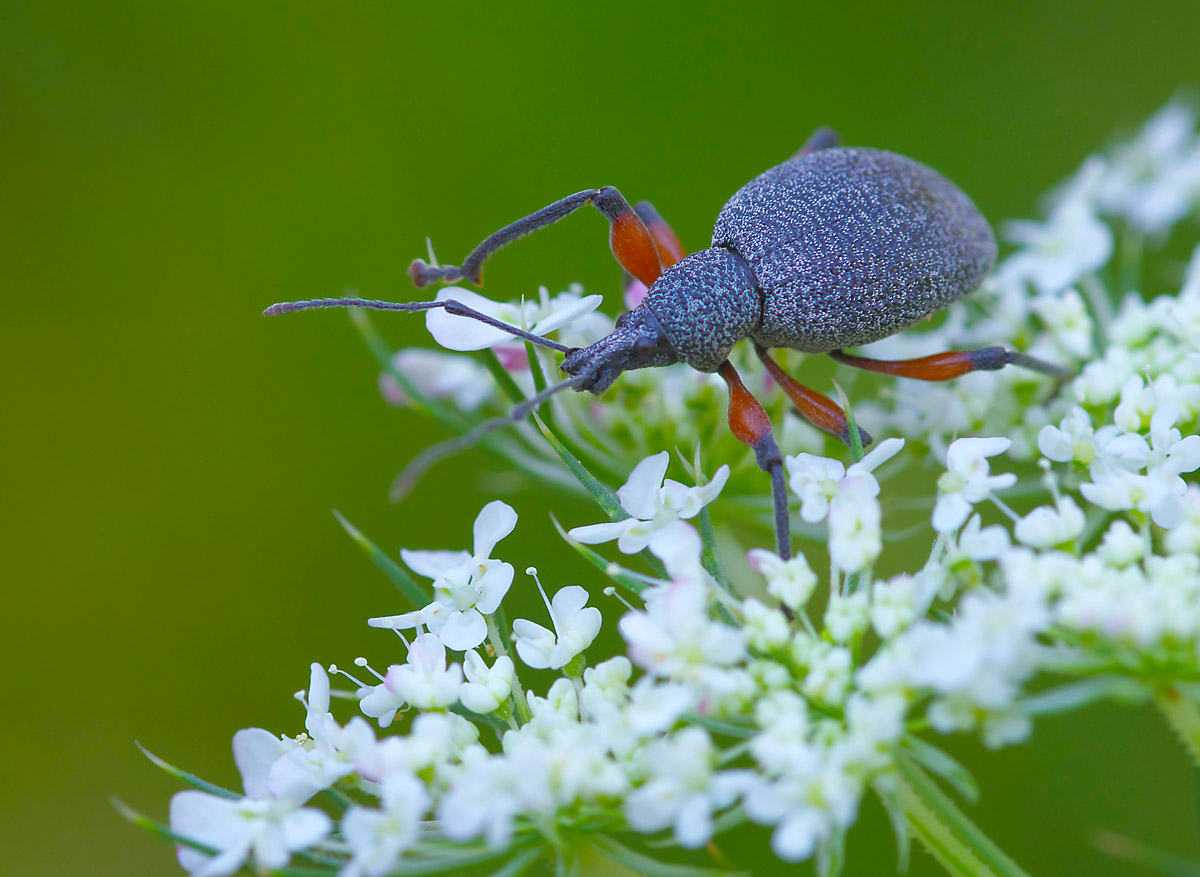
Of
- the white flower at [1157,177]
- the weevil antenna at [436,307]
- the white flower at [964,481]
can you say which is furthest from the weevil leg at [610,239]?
the white flower at [1157,177]

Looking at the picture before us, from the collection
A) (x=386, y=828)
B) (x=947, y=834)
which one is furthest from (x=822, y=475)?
(x=386, y=828)

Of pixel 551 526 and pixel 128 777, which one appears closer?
pixel 128 777

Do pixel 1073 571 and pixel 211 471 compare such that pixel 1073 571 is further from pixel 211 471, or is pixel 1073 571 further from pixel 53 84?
pixel 53 84

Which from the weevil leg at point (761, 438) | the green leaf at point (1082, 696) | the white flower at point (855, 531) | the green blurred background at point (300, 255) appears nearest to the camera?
the green leaf at point (1082, 696)

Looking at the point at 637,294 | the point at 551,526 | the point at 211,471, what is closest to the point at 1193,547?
the point at 637,294

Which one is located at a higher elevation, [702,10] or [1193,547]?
[702,10]

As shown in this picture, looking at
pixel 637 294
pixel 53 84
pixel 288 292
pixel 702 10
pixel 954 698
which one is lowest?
pixel 954 698

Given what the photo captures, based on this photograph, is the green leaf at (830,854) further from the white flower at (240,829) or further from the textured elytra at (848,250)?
the textured elytra at (848,250)
